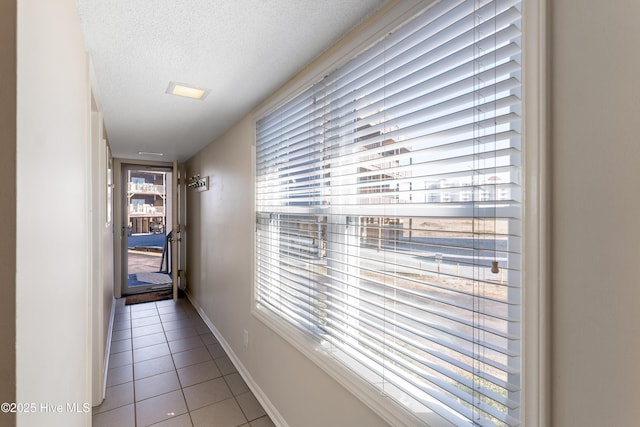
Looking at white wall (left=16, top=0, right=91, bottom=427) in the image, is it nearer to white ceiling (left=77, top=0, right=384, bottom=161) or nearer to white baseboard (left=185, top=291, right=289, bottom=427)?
white ceiling (left=77, top=0, right=384, bottom=161)

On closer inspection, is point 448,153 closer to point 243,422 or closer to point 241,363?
point 243,422

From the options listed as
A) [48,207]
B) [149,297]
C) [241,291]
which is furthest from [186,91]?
[149,297]

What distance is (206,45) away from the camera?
1432 mm

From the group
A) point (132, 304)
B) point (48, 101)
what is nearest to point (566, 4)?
point (48, 101)

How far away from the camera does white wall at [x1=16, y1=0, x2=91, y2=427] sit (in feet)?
1.80

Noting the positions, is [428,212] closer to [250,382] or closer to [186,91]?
[186,91]

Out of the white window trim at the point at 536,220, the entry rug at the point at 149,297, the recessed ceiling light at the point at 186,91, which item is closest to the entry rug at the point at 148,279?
the entry rug at the point at 149,297

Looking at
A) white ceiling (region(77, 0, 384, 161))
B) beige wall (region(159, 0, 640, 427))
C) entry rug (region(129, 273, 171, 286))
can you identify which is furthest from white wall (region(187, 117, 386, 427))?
entry rug (region(129, 273, 171, 286))

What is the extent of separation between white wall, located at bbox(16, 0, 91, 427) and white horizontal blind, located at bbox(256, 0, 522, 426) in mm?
996

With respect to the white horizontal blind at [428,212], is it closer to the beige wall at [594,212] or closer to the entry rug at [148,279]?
the beige wall at [594,212]

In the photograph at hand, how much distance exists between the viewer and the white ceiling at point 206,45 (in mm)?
1179

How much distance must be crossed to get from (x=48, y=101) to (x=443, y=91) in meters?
1.09
